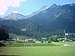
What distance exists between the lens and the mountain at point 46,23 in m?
4.13

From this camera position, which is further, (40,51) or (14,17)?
(14,17)

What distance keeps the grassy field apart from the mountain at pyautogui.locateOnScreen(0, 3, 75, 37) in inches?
12.2

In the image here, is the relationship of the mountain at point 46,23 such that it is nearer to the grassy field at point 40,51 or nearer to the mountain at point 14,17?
the mountain at point 14,17

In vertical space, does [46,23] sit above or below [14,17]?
below

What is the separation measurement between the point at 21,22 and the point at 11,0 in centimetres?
52

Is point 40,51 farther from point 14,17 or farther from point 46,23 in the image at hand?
point 14,17

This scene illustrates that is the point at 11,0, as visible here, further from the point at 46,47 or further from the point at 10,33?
the point at 46,47

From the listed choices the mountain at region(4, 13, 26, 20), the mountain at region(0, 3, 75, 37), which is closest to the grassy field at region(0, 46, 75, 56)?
the mountain at region(0, 3, 75, 37)

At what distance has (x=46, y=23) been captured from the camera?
164 inches

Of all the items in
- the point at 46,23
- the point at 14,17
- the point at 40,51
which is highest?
the point at 14,17

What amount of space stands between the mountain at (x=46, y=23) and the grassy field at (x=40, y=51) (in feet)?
1.02

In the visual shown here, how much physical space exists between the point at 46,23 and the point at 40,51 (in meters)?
0.61

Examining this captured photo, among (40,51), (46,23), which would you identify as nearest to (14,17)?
(46,23)

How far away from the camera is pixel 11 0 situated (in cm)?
424
